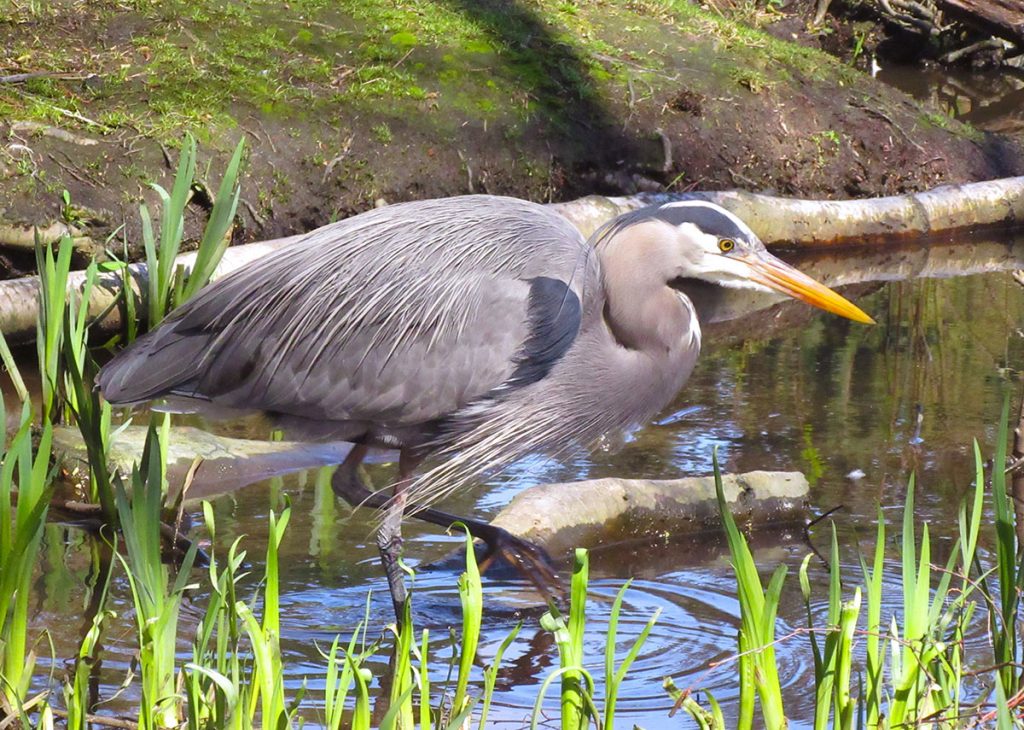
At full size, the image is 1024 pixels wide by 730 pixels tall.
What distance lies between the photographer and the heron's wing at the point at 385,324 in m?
4.27

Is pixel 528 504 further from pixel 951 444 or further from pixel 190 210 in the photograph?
pixel 190 210

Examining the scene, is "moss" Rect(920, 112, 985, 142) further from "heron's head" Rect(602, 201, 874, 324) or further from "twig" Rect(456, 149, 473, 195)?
"heron's head" Rect(602, 201, 874, 324)

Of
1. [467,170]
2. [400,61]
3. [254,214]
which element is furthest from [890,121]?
[254,214]

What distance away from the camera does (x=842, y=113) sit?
399 inches

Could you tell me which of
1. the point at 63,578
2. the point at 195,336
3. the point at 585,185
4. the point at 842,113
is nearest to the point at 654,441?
the point at 195,336

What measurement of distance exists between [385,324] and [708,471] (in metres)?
1.58

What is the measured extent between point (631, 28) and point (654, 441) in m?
5.40

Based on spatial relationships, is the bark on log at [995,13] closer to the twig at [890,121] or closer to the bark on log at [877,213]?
the twig at [890,121]

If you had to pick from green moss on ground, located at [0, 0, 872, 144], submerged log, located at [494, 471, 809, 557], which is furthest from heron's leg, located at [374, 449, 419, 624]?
green moss on ground, located at [0, 0, 872, 144]

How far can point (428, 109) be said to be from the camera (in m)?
8.59

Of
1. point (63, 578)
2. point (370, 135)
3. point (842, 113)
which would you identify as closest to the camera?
point (63, 578)

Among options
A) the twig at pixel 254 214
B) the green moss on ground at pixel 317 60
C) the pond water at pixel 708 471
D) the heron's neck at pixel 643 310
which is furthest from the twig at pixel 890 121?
the heron's neck at pixel 643 310

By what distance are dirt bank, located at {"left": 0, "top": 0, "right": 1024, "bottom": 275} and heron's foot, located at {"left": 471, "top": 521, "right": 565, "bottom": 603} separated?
3399 mm

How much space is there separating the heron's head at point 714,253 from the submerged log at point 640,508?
813mm
